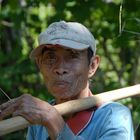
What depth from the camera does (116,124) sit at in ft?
8.05

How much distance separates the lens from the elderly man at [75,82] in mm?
2447

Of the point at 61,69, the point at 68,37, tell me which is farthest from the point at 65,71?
the point at 68,37

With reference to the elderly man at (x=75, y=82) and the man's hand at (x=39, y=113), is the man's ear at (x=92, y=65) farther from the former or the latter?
the man's hand at (x=39, y=113)

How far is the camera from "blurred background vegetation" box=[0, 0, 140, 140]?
4.82m

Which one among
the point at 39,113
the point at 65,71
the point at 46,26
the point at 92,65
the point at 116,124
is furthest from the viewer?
the point at 46,26

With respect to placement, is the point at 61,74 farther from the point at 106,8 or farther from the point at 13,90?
the point at 13,90

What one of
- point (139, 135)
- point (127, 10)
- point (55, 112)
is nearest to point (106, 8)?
point (127, 10)

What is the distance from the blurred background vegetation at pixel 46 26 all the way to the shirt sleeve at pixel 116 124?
5.51 feet

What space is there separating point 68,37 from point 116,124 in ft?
1.41

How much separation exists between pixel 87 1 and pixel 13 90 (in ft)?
5.28

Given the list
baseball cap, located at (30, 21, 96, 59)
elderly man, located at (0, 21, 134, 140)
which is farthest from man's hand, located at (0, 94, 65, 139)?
baseball cap, located at (30, 21, 96, 59)

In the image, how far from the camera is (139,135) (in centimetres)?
551

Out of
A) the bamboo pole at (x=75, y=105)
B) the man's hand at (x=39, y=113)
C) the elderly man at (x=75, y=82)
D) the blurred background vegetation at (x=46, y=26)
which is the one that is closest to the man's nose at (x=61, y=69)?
the elderly man at (x=75, y=82)

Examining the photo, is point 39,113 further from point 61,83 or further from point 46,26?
point 46,26
